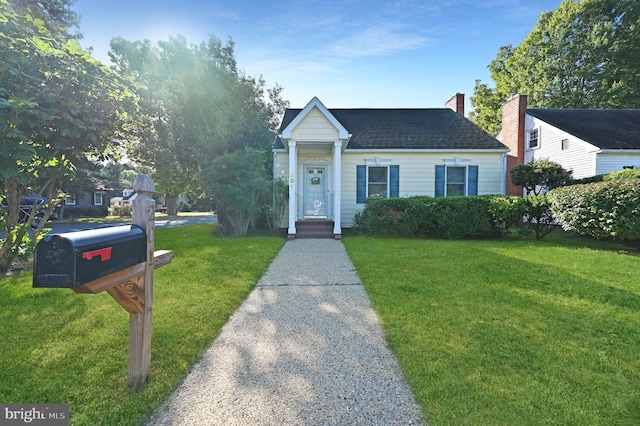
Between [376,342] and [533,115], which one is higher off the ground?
[533,115]

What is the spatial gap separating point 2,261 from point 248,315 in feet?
18.4

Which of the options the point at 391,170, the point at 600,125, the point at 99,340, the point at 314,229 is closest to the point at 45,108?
the point at 99,340

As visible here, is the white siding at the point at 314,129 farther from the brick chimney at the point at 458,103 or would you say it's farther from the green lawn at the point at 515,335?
the brick chimney at the point at 458,103

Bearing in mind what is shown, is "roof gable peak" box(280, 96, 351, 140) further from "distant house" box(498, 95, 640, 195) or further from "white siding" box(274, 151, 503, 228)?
"distant house" box(498, 95, 640, 195)

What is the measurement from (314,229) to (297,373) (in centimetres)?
889

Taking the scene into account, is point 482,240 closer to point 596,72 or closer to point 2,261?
point 2,261

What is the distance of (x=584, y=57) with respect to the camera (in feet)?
78.0

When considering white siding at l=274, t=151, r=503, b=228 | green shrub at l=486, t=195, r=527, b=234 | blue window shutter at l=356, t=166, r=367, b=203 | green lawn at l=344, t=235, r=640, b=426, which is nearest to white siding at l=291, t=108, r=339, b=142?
white siding at l=274, t=151, r=503, b=228

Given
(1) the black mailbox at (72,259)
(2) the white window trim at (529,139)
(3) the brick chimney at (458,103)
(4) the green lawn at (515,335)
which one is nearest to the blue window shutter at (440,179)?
(3) the brick chimney at (458,103)

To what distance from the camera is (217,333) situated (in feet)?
11.3

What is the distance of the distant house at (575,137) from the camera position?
1356cm

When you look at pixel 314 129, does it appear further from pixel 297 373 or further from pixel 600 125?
pixel 600 125

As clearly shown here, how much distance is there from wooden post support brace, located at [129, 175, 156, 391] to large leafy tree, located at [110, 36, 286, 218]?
11.9m

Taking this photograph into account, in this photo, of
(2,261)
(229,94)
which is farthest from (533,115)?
(2,261)
